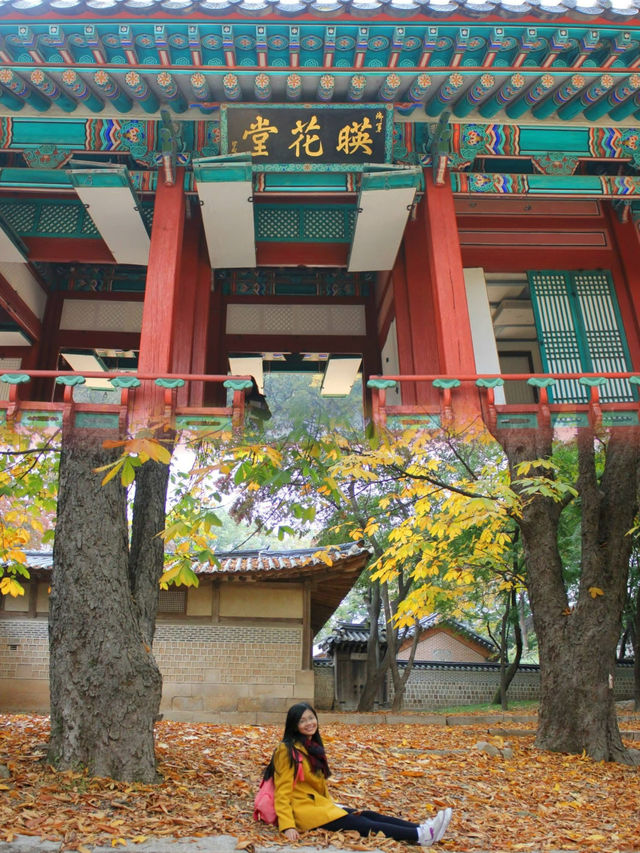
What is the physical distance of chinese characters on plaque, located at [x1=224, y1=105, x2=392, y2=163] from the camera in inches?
229

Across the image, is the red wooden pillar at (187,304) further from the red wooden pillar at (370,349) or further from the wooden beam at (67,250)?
the red wooden pillar at (370,349)

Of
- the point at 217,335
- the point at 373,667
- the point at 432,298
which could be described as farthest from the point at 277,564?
the point at 432,298

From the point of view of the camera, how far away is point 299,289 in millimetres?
8430

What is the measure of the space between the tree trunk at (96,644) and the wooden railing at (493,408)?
2.36 metres

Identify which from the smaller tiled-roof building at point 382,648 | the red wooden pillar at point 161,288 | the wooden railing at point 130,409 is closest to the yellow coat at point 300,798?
the wooden railing at point 130,409

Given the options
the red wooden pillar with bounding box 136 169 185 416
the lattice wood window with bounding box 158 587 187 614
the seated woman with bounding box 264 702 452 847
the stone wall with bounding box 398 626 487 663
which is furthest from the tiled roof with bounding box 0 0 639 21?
the stone wall with bounding box 398 626 487 663

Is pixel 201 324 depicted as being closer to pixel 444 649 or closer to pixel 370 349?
pixel 370 349

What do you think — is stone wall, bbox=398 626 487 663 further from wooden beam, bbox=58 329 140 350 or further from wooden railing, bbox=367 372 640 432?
wooden railing, bbox=367 372 640 432

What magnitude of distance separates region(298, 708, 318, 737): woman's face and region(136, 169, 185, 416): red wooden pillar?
7.93ft

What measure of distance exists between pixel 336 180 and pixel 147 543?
365 centimetres

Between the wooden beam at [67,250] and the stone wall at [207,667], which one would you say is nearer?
the wooden beam at [67,250]

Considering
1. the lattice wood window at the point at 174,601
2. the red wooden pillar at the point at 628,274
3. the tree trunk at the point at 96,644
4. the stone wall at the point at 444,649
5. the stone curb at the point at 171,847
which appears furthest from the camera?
the stone wall at the point at 444,649

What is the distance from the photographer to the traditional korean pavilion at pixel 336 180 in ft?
16.7

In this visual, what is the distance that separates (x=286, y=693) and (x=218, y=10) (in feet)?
38.4
